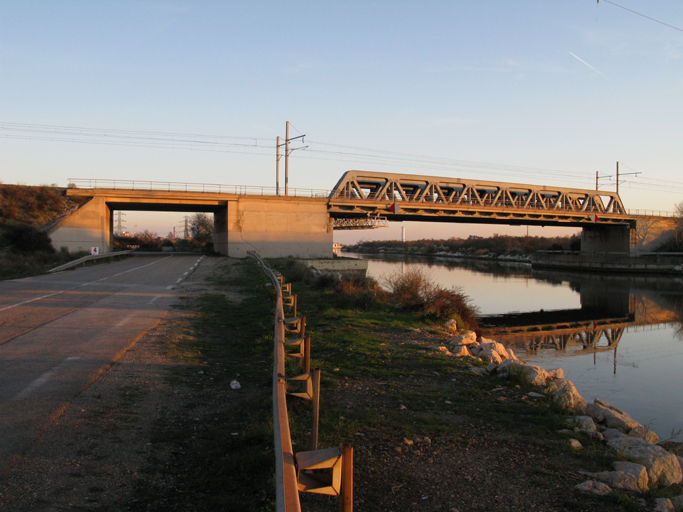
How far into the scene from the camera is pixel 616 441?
5488 mm

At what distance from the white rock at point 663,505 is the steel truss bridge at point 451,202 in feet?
138

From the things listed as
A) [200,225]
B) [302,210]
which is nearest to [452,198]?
[302,210]

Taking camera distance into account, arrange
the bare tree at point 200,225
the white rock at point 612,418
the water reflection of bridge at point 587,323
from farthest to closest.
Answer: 1. the bare tree at point 200,225
2. the water reflection of bridge at point 587,323
3. the white rock at point 612,418

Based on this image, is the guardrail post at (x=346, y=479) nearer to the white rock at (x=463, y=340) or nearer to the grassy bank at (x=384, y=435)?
the grassy bank at (x=384, y=435)

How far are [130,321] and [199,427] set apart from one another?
266 inches

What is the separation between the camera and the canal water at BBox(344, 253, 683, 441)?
991 cm

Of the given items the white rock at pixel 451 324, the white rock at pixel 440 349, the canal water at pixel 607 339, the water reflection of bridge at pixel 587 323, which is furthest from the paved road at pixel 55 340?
the water reflection of bridge at pixel 587 323

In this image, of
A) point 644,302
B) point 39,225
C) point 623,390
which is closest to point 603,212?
point 644,302

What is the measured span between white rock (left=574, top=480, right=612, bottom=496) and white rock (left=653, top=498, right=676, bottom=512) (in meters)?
0.35

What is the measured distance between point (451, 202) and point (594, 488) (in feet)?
160

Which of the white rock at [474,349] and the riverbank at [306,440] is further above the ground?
the riverbank at [306,440]

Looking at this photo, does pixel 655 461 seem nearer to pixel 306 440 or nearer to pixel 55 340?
pixel 306 440

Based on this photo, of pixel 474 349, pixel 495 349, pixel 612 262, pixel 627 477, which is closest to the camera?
pixel 627 477

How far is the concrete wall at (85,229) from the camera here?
36250mm
